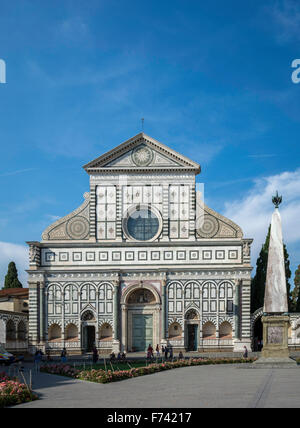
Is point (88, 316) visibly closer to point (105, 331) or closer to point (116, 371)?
point (105, 331)

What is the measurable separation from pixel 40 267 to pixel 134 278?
756 cm


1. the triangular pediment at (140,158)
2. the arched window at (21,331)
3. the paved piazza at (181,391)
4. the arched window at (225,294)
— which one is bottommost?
the arched window at (21,331)

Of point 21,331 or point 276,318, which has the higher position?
point 276,318

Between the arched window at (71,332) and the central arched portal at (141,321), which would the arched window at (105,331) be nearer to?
the central arched portal at (141,321)

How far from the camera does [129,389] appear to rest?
20.8m

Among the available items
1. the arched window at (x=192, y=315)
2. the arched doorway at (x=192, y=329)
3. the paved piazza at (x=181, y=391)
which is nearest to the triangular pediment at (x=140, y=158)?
the arched window at (x=192, y=315)

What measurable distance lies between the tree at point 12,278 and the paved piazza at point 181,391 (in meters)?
41.5

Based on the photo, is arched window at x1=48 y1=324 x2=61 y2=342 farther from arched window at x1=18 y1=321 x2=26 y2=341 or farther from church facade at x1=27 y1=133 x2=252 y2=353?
arched window at x1=18 y1=321 x2=26 y2=341

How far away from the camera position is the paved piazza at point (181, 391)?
1631 centimetres

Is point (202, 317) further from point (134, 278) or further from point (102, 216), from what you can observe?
point (102, 216)

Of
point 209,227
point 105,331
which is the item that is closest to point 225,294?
point 209,227

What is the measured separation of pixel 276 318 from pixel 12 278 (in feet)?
146

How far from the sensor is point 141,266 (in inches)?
1828

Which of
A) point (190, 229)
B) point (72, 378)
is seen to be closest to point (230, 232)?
point (190, 229)
